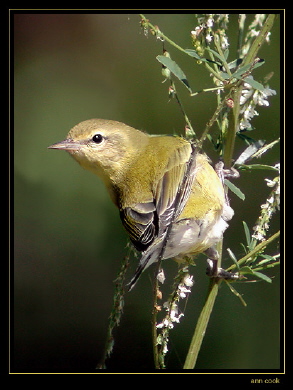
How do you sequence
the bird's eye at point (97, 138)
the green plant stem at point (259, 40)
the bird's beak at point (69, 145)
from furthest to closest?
the bird's eye at point (97, 138) < the bird's beak at point (69, 145) < the green plant stem at point (259, 40)

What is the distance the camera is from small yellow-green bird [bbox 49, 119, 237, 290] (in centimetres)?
235

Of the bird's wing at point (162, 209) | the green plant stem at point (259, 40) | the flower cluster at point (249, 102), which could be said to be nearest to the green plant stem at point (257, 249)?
the bird's wing at point (162, 209)

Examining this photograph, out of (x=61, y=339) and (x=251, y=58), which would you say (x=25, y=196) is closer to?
(x=61, y=339)

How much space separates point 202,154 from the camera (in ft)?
9.05

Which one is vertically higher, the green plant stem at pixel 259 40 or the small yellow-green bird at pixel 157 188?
the green plant stem at pixel 259 40

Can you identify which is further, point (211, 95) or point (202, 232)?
point (211, 95)

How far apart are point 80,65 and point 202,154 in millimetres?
2218

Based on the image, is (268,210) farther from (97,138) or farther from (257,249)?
(97,138)

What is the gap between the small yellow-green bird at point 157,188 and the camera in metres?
2.35

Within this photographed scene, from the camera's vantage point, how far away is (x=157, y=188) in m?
2.56

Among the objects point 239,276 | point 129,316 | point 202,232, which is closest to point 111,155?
point 202,232

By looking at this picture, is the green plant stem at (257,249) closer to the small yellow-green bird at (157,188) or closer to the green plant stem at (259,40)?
the small yellow-green bird at (157,188)

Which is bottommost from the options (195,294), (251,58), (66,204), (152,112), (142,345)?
(142,345)

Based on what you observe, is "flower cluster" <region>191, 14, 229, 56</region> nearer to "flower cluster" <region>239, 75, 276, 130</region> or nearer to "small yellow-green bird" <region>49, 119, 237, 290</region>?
"flower cluster" <region>239, 75, 276, 130</region>
